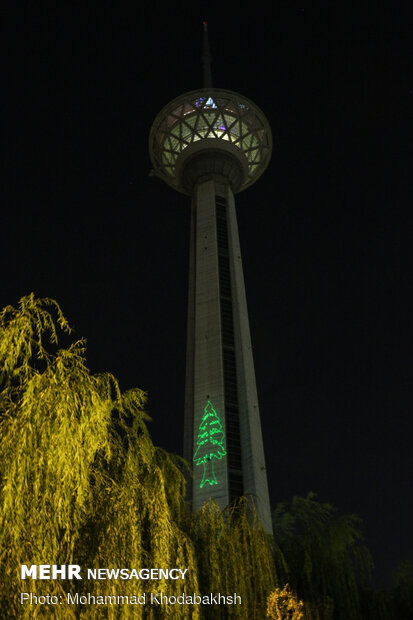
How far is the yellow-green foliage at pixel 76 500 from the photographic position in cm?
934

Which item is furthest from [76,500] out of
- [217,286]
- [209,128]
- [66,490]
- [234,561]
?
[209,128]

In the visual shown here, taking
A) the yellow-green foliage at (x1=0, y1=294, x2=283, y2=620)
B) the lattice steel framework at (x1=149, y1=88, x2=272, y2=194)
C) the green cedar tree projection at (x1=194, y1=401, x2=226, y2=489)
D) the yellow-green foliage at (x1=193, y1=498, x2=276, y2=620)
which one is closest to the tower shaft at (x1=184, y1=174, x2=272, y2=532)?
the green cedar tree projection at (x1=194, y1=401, x2=226, y2=489)

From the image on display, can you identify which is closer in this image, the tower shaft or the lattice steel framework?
the tower shaft

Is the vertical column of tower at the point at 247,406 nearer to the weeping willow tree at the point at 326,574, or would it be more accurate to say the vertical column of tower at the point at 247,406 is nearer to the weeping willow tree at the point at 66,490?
the weeping willow tree at the point at 326,574

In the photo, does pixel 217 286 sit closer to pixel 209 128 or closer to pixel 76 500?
pixel 209 128

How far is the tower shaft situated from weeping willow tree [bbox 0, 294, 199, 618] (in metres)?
29.1

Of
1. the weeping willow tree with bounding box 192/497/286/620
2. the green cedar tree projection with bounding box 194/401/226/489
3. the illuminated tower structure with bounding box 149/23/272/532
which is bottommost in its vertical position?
the weeping willow tree with bounding box 192/497/286/620

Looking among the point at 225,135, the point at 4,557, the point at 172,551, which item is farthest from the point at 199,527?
the point at 225,135

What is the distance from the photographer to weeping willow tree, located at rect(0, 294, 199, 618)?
931cm

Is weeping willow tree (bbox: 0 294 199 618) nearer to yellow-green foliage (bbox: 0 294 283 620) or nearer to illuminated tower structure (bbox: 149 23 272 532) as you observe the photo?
yellow-green foliage (bbox: 0 294 283 620)

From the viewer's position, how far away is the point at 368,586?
23375mm

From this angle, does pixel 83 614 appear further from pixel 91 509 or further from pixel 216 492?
pixel 216 492

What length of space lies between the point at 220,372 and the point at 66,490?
3718 cm

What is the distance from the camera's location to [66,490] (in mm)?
9977
